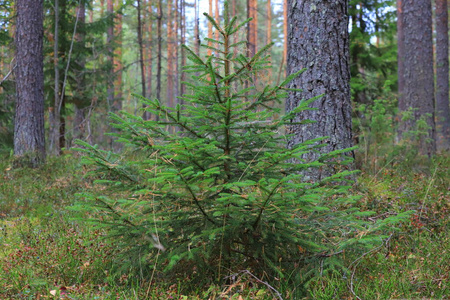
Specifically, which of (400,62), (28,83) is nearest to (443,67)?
(400,62)

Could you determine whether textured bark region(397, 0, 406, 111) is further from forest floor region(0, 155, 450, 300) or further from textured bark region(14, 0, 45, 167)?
textured bark region(14, 0, 45, 167)

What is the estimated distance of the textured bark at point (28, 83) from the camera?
9.02 m

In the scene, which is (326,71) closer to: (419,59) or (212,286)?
(212,286)

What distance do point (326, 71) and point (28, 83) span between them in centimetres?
778

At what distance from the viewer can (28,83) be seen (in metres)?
9.12

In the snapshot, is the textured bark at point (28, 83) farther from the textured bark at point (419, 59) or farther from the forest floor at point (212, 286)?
the textured bark at point (419, 59)

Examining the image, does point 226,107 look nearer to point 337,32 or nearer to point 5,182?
point 337,32

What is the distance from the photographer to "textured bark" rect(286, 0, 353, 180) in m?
4.79

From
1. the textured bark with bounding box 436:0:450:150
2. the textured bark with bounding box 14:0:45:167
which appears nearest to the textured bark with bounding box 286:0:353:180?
the textured bark with bounding box 14:0:45:167

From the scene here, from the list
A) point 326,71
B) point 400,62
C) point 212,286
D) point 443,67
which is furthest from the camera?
point 443,67

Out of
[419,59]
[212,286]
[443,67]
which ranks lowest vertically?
[212,286]

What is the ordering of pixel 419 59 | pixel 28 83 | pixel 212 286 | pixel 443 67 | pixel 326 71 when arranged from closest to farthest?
pixel 212 286
pixel 326 71
pixel 28 83
pixel 419 59
pixel 443 67

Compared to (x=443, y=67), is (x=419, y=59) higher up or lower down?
lower down

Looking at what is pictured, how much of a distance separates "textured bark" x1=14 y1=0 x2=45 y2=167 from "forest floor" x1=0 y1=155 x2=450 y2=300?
12.0ft
